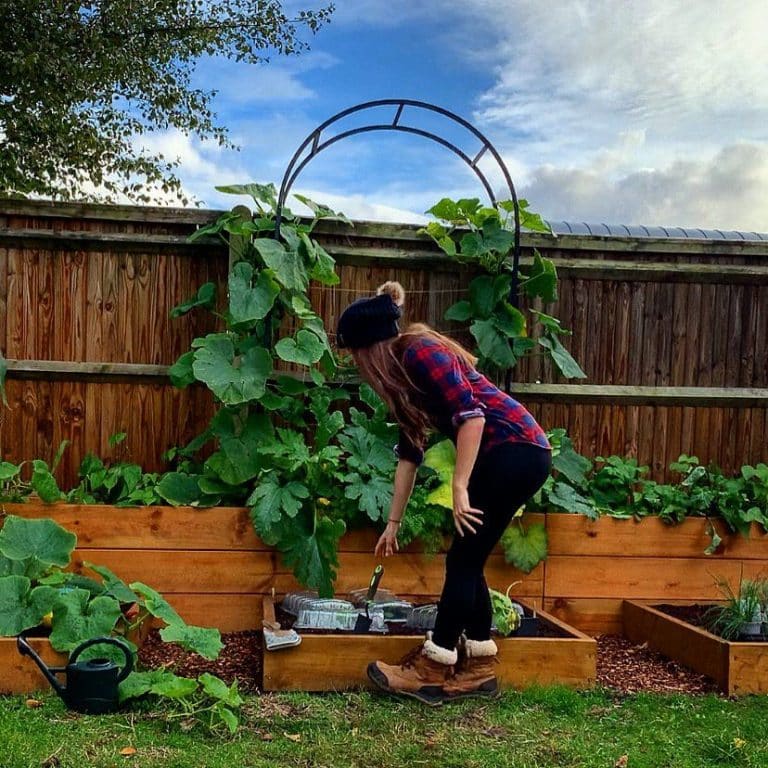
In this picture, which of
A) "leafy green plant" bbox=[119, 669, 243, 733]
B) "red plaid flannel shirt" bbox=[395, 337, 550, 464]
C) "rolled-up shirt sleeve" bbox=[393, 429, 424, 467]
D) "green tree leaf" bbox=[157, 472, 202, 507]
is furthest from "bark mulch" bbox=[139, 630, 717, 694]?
"red plaid flannel shirt" bbox=[395, 337, 550, 464]

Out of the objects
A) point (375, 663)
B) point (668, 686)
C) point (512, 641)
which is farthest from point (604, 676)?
point (375, 663)

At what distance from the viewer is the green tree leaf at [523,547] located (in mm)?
3990

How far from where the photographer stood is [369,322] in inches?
113

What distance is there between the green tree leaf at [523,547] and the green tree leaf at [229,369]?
4.43 ft

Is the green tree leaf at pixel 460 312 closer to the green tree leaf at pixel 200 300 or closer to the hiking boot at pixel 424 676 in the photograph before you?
the green tree leaf at pixel 200 300

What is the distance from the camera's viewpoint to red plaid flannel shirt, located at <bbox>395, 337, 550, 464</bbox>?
2783mm

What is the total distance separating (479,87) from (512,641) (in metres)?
2.78

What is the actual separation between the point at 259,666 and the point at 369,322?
1.48 metres

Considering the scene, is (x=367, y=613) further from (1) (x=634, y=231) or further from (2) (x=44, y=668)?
(1) (x=634, y=231)

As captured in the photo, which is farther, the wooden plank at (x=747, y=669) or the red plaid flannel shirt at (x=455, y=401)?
the wooden plank at (x=747, y=669)

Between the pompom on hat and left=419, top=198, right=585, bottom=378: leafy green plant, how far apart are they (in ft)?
5.14

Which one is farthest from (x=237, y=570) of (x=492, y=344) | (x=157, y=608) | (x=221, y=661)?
(x=492, y=344)

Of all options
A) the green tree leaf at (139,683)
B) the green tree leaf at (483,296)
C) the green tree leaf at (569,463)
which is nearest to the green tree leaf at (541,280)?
the green tree leaf at (483,296)

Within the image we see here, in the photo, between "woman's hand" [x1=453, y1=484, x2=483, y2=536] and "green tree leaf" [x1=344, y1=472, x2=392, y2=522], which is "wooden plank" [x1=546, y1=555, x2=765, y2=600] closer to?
"green tree leaf" [x1=344, y1=472, x2=392, y2=522]
